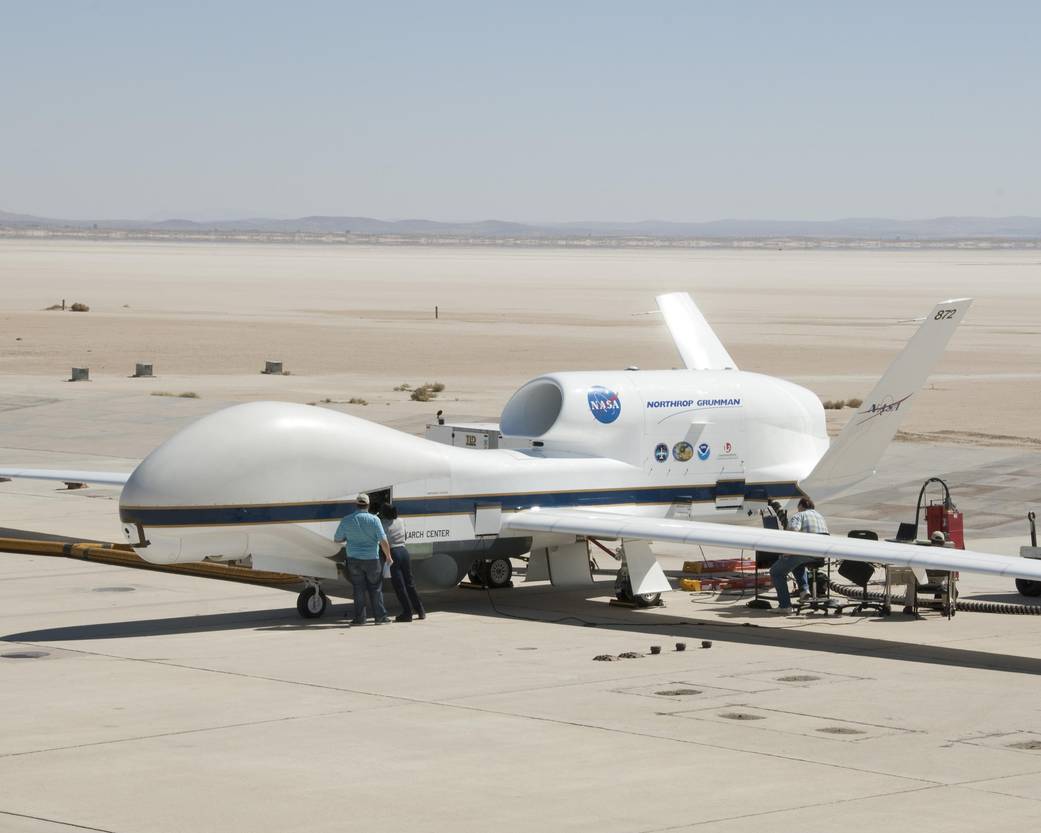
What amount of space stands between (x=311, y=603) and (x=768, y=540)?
18.8 ft

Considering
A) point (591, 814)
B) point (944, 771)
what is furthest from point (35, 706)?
point (944, 771)

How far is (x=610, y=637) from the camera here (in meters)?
20.2

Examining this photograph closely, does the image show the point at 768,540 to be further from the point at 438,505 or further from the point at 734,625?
the point at 438,505

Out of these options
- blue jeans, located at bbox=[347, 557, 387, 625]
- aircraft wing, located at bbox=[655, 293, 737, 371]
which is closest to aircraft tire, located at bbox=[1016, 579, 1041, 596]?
aircraft wing, located at bbox=[655, 293, 737, 371]

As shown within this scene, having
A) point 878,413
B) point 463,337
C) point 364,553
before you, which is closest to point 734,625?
point 364,553

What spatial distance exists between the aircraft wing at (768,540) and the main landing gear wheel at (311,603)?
8.63ft

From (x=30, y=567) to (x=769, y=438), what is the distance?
36.3 ft

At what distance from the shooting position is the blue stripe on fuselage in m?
19.9

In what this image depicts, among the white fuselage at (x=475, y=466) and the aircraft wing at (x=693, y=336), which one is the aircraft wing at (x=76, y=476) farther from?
the aircraft wing at (x=693, y=336)

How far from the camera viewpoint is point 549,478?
2264cm

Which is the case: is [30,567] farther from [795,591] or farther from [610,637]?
[795,591]

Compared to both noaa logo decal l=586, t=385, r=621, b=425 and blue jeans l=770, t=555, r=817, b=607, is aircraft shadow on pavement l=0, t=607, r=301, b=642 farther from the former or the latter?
blue jeans l=770, t=555, r=817, b=607

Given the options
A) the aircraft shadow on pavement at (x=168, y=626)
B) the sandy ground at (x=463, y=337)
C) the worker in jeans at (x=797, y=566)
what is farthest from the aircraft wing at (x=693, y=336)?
the sandy ground at (x=463, y=337)

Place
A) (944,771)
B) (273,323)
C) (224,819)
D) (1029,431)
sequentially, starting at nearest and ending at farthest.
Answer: (224,819) < (944,771) < (1029,431) < (273,323)
